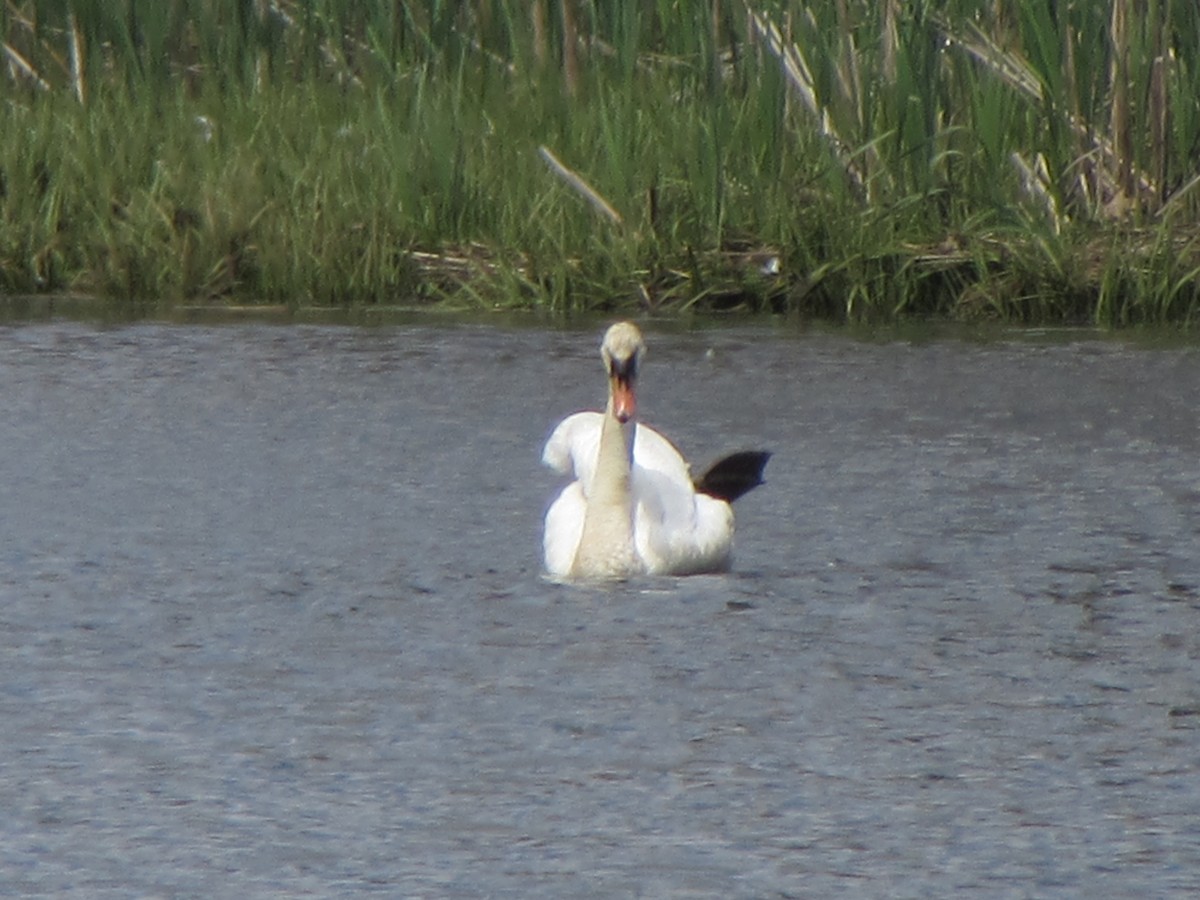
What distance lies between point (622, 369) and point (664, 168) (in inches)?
190

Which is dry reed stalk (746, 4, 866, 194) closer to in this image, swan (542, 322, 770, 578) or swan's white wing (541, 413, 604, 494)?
swan's white wing (541, 413, 604, 494)

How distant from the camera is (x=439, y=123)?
41.2 feet

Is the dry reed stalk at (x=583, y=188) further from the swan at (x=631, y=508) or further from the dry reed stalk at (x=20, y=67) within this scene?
the swan at (x=631, y=508)

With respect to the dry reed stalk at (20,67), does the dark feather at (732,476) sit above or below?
below

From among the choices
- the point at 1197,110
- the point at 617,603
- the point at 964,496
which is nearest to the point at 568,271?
the point at 1197,110

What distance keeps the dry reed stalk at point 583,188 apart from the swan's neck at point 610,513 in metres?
4.64

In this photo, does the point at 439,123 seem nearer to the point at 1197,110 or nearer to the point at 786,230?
the point at 786,230

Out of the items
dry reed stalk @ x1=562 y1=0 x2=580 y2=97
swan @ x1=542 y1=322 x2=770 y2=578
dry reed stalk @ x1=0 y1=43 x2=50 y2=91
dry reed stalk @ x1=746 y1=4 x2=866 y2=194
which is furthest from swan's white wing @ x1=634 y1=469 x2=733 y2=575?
dry reed stalk @ x1=0 y1=43 x2=50 y2=91

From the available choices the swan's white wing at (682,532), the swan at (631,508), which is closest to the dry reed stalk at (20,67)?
the swan at (631,508)

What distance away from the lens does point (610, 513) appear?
7.42 metres

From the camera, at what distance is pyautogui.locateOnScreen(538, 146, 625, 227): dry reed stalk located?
1218 cm

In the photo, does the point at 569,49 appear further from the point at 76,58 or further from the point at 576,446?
the point at 576,446

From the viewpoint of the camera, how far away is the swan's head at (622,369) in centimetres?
750

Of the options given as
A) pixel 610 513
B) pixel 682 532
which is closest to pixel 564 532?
pixel 610 513
